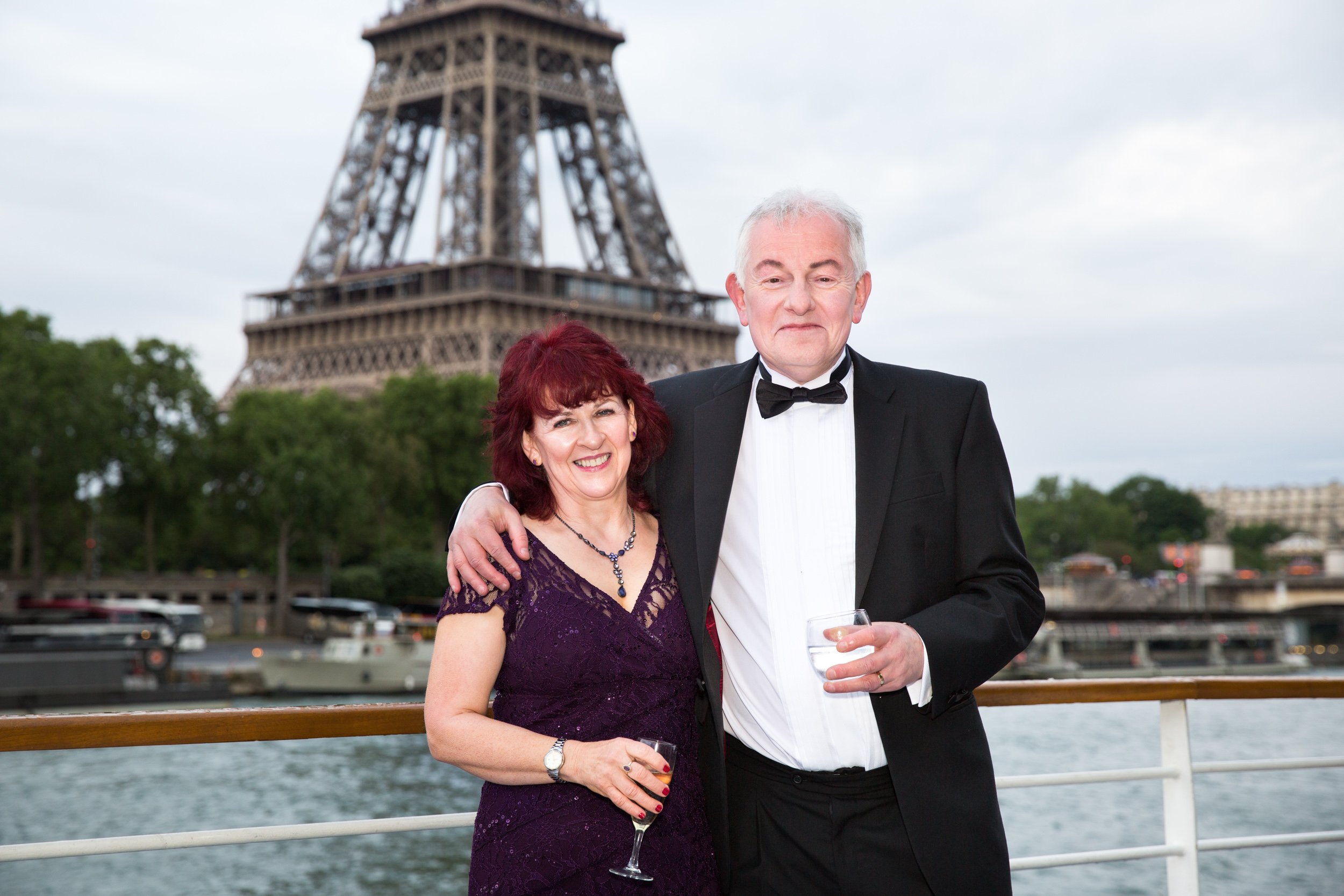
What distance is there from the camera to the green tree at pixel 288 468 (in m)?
40.9

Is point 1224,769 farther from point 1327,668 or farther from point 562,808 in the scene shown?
point 1327,668

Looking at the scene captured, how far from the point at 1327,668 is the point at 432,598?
116 feet

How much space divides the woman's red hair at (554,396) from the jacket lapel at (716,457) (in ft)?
0.30

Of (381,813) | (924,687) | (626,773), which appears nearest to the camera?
(626,773)

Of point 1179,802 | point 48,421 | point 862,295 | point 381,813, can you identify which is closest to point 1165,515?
point 48,421

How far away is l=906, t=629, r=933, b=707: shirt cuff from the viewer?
2.58 meters

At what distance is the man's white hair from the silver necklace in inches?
24.3

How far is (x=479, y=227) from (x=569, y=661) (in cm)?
4921

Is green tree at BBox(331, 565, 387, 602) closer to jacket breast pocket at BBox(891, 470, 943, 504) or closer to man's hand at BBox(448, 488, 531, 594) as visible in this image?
man's hand at BBox(448, 488, 531, 594)

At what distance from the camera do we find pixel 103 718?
2914 mm

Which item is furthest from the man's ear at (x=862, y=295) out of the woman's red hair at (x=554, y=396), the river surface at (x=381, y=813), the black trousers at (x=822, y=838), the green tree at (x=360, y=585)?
the green tree at (x=360, y=585)

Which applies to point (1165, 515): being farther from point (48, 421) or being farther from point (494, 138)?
point (48, 421)

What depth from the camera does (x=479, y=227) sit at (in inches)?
1992

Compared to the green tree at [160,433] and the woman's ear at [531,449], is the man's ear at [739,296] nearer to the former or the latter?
Result: the woman's ear at [531,449]
